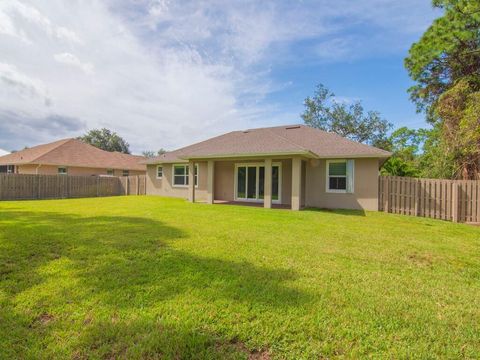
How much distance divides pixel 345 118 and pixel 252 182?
22775 millimetres

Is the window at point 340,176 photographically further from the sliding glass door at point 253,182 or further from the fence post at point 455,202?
the fence post at point 455,202

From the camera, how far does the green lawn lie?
8.23ft

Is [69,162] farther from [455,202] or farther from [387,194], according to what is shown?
[455,202]

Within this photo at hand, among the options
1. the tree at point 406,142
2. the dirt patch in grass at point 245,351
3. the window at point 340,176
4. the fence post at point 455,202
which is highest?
the tree at point 406,142

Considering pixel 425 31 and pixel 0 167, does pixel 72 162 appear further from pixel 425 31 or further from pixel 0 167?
pixel 425 31

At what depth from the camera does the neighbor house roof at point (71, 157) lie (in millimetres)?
23938

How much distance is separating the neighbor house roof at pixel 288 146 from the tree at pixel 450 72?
545cm

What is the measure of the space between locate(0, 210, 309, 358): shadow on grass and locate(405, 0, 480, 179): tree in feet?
49.3

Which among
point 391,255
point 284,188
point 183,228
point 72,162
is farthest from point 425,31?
point 72,162

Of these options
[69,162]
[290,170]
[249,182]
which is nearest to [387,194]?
[290,170]

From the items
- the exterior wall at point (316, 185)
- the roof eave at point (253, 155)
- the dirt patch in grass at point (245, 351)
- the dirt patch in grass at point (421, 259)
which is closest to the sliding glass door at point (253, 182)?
the exterior wall at point (316, 185)

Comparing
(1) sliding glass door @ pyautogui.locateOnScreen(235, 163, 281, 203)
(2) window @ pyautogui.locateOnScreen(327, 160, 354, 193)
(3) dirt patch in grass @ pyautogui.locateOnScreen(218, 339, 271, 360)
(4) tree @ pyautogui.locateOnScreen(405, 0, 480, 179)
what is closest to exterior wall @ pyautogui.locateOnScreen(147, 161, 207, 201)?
(1) sliding glass door @ pyautogui.locateOnScreen(235, 163, 281, 203)

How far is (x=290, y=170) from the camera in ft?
48.4

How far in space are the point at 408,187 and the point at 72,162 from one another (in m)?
26.4
